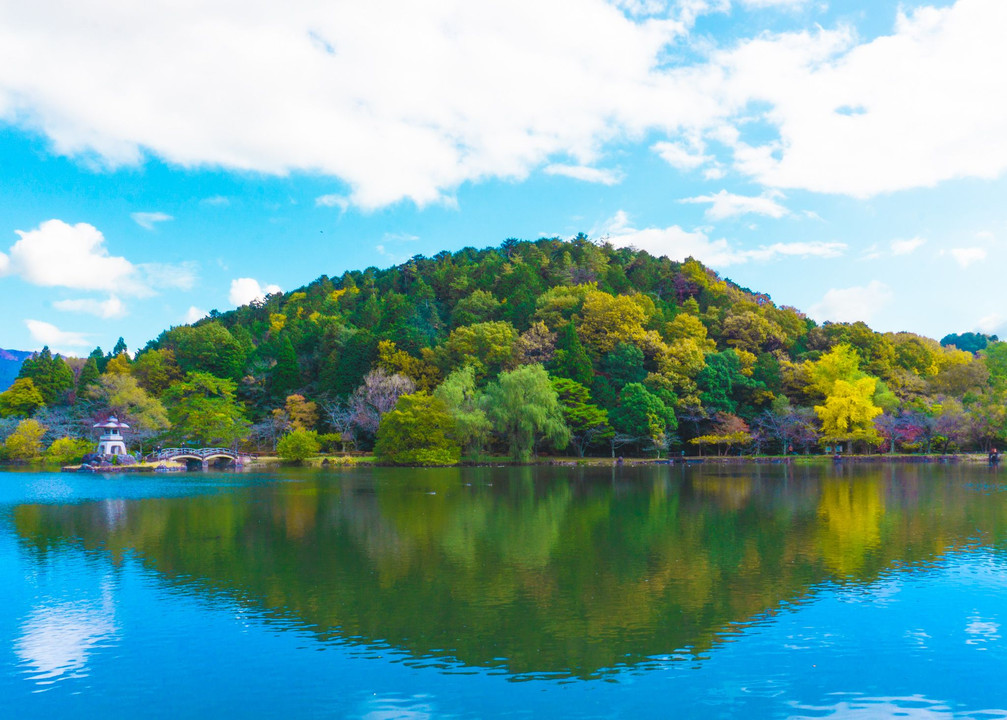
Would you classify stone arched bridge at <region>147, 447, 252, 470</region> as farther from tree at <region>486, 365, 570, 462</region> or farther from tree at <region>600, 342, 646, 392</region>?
tree at <region>600, 342, 646, 392</region>

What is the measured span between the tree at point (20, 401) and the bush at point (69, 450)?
53.5 ft

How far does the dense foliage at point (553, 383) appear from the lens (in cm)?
4938

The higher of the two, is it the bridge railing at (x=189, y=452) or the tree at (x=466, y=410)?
the tree at (x=466, y=410)

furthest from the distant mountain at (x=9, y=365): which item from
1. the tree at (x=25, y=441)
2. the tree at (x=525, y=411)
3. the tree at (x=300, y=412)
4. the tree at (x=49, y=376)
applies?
the tree at (x=525, y=411)

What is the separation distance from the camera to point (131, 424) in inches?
2152

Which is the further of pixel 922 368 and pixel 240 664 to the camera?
pixel 922 368

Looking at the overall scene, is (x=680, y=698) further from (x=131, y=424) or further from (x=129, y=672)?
(x=131, y=424)

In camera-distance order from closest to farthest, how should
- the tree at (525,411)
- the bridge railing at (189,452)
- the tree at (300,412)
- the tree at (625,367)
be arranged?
the tree at (525,411)
the bridge railing at (189,452)
the tree at (625,367)
the tree at (300,412)

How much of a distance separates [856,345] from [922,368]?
557cm

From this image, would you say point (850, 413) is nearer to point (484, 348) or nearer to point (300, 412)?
point (484, 348)

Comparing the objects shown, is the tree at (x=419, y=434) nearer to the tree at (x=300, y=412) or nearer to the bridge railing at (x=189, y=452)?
the bridge railing at (x=189, y=452)

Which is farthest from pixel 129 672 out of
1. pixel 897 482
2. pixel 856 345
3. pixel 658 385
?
pixel 856 345

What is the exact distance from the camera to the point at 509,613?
11406 mm

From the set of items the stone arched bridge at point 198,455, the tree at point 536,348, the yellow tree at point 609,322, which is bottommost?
the stone arched bridge at point 198,455
